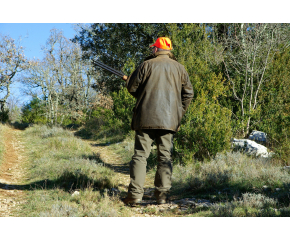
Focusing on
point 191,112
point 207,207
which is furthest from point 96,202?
point 191,112

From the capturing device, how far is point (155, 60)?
4.12 meters

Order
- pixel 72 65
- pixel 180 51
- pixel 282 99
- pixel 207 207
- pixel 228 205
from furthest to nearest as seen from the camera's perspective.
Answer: pixel 72 65 < pixel 282 99 < pixel 180 51 < pixel 207 207 < pixel 228 205

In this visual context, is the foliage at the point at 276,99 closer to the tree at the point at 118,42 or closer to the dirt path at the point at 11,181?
the tree at the point at 118,42

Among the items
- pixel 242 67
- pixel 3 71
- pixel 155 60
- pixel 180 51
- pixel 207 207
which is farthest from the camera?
pixel 3 71

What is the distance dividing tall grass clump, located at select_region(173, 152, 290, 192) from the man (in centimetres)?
101

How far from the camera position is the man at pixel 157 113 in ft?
13.0

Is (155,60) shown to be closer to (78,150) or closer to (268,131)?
(268,131)

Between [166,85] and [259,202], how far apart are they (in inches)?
80.3

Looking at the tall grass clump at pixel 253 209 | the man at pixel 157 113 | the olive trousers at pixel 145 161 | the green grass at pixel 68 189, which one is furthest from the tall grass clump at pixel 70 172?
the tall grass clump at pixel 253 209

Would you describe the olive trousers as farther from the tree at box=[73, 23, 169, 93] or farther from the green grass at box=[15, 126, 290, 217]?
the tree at box=[73, 23, 169, 93]

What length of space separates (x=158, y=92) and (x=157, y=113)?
31 centimetres

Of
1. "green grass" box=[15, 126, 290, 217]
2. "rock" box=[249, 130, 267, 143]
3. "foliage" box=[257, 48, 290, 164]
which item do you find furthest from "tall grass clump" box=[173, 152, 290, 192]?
"rock" box=[249, 130, 267, 143]

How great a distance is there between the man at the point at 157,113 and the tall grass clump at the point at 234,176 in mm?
1011

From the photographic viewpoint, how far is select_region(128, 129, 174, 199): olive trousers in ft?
13.2
